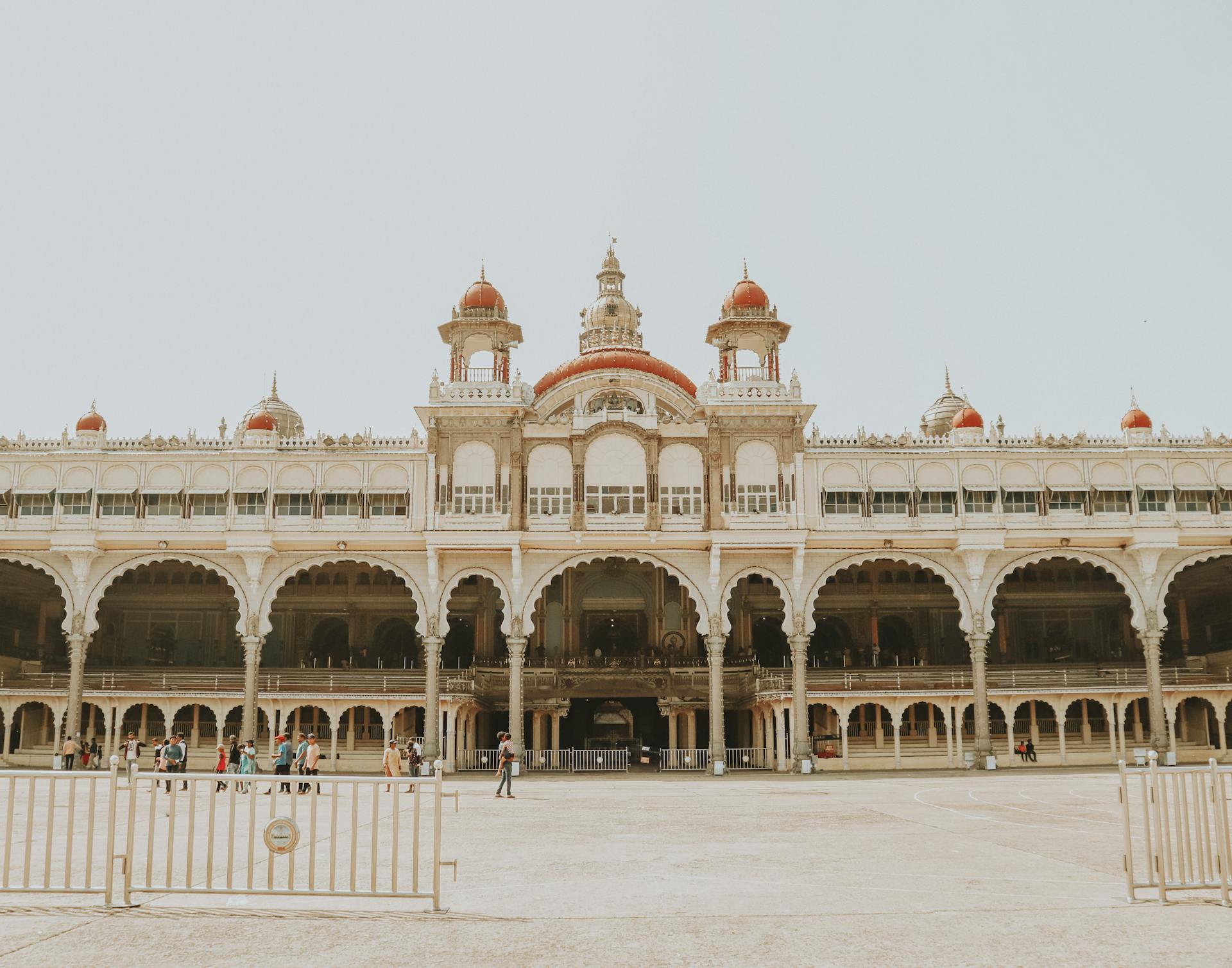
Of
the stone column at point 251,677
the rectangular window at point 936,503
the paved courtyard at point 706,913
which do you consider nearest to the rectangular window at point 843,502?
the rectangular window at point 936,503

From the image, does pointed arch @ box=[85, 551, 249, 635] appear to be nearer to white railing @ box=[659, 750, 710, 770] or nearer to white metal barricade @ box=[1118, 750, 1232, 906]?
Result: white railing @ box=[659, 750, 710, 770]

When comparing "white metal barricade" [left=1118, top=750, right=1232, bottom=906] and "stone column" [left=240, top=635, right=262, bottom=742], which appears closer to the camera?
"white metal barricade" [left=1118, top=750, right=1232, bottom=906]

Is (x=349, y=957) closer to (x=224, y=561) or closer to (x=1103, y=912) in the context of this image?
(x=1103, y=912)

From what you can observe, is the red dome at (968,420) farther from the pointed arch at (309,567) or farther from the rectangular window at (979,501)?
the pointed arch at (309,567)

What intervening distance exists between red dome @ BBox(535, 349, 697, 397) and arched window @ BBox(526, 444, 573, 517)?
9911mm

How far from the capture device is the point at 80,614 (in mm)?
41250

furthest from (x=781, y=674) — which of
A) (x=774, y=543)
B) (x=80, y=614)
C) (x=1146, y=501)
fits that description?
(x=80, y=614)

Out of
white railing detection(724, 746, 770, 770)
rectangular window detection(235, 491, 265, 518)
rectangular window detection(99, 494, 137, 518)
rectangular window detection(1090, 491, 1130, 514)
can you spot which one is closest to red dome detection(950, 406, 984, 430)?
rectangular window detection(1090, 491, 1130, 514)

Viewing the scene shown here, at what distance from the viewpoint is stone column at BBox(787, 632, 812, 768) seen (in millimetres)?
39688

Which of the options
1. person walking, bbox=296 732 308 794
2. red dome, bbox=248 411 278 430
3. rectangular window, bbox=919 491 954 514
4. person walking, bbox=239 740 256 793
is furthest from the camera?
red dome, bbox=248 411 278 430

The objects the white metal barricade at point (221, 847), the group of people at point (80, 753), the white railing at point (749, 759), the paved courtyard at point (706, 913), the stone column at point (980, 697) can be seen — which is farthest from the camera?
the white railing at point (749, 759)

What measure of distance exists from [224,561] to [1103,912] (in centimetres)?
3692

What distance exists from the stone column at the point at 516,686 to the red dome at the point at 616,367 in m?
14.3

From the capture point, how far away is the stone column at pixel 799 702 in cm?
3969
